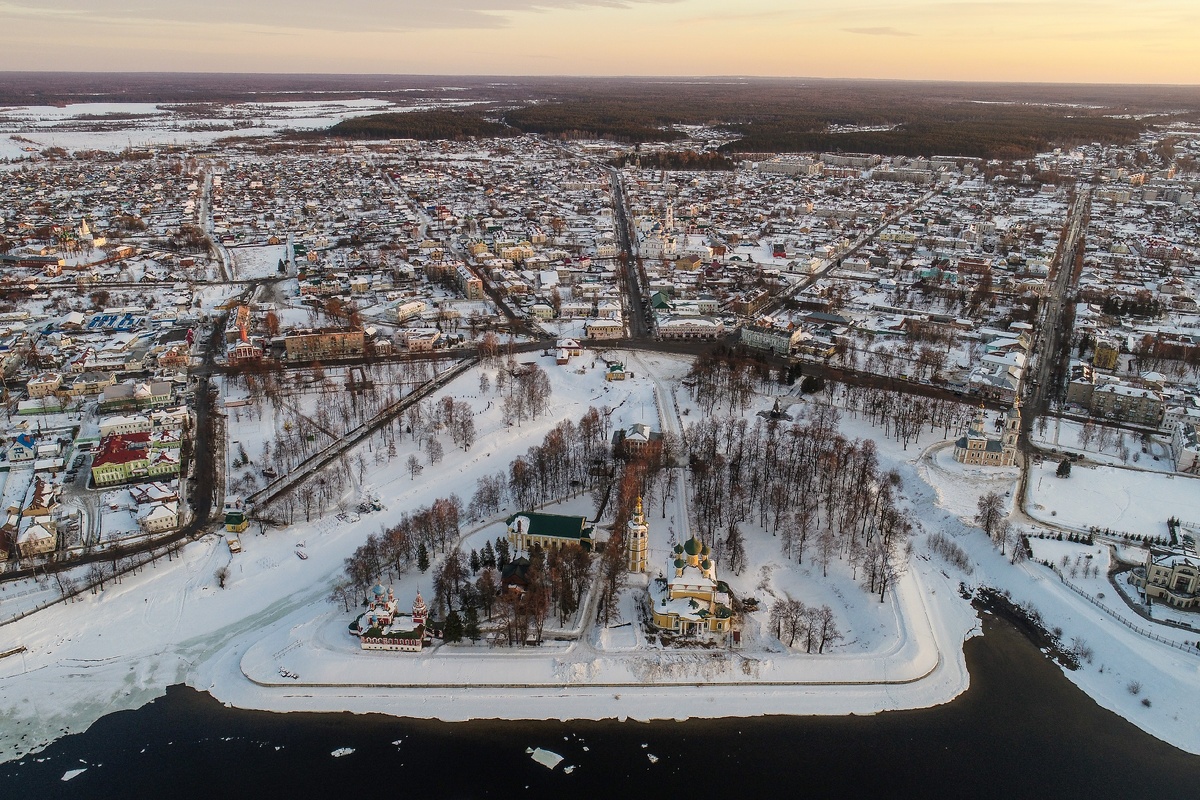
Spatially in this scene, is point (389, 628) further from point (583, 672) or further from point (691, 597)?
point (691, 597)

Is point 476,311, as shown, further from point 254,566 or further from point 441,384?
point 254,566

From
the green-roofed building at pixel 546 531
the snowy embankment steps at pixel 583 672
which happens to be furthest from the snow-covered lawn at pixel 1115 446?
the green-roofed building at pixel 546 531

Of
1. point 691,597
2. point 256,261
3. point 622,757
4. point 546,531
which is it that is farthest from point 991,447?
→ point 256,261

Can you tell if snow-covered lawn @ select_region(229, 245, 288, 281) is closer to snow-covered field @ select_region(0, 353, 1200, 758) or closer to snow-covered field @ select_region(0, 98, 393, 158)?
snow-covered field @ select_region(0, 353, 1200, 758)

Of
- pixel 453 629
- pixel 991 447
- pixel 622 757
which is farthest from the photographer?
pixel 991 447

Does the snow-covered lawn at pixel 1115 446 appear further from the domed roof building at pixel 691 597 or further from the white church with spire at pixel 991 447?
the domed roof building at pixel 691 597

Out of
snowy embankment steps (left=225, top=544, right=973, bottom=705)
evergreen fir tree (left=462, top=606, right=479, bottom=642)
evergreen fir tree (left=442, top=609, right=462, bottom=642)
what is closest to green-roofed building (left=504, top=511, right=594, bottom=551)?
evergreen fir tree (left=462, top=606, right=479, bottom=642)
